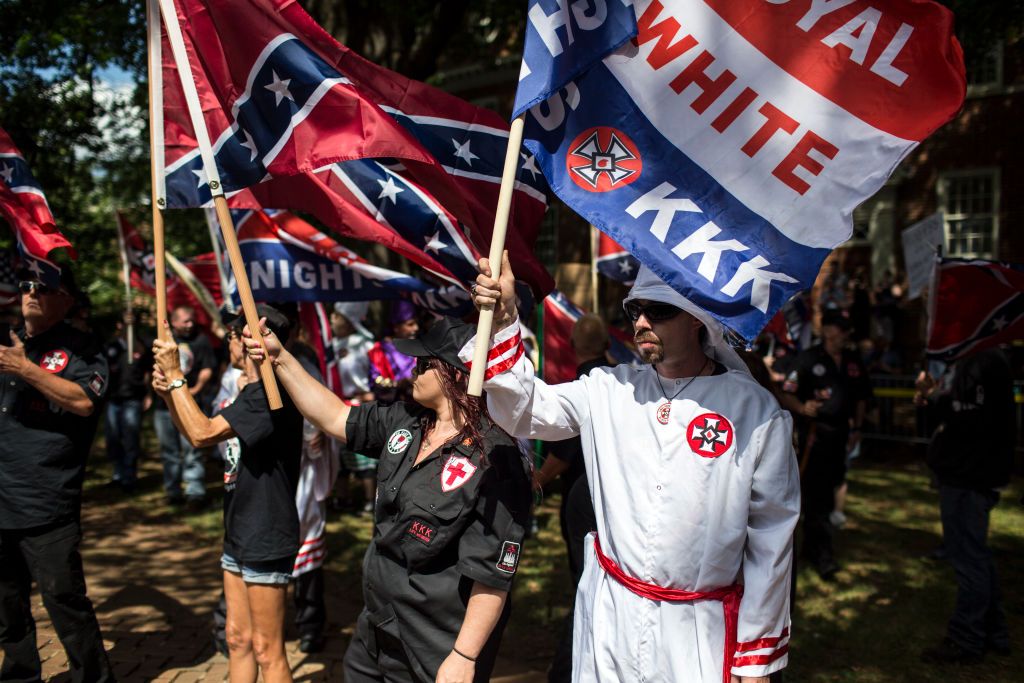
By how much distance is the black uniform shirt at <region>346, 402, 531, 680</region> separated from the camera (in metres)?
2.93

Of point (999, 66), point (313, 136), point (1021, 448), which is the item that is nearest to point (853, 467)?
point (1021, 448)

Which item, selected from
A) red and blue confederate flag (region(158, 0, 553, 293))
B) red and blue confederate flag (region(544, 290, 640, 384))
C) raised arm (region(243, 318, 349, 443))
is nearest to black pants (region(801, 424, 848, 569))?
red and blue confederate flag (region(544, 290, 640, 384))

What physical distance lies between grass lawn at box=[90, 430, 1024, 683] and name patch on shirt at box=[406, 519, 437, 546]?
261cm

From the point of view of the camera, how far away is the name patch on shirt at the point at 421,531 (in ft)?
9.64

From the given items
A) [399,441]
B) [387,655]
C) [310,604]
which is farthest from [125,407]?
[387,655]

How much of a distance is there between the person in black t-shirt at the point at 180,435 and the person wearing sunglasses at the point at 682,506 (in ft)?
24.1

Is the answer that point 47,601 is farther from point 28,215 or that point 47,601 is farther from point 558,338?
point 558,338

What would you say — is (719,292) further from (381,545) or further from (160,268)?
(160,268)

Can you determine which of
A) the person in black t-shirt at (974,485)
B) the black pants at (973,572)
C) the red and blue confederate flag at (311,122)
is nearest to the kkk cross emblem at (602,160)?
the red and blue confederate flag at (311,122)

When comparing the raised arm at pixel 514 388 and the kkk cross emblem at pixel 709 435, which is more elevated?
the raised arm at pixel 514 388

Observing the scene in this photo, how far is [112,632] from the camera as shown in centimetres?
553

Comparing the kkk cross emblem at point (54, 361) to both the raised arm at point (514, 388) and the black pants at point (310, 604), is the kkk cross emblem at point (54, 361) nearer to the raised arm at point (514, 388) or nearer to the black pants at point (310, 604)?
the black pants at point (310, 604)

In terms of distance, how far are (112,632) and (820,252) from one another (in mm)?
5151

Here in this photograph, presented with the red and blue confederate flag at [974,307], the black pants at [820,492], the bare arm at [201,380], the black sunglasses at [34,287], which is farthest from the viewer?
the bare arm at [201,380]
